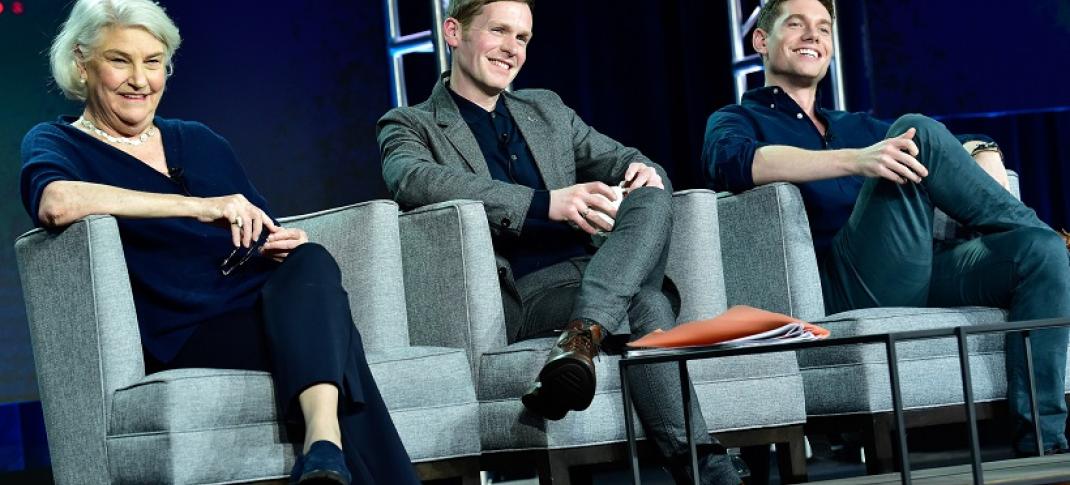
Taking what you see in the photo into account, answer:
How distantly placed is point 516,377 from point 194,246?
0.66 m

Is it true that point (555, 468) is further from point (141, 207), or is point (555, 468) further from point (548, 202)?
point (141, 207)

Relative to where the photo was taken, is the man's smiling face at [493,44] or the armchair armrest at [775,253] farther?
the man's smiling face at [493,44]

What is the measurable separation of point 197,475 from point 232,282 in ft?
1.40

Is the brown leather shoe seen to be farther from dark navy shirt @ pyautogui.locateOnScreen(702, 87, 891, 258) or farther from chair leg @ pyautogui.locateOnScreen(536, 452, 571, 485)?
dark navy shirt @ pyautogui.locateOnScreen(702, 87, 891, 258)

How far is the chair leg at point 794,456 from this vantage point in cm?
278

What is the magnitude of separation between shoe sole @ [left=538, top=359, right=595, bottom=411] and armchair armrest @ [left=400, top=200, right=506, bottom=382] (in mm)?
360

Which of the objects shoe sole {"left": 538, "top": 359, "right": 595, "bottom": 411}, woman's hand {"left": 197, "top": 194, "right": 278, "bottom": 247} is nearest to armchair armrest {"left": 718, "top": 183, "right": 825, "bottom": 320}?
shoe sole {"left": 538, "top": 359, "right": 595, "bottom": 411}

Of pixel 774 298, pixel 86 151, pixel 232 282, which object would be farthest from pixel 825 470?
pixel 86 151

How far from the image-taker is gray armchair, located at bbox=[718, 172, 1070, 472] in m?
2.78

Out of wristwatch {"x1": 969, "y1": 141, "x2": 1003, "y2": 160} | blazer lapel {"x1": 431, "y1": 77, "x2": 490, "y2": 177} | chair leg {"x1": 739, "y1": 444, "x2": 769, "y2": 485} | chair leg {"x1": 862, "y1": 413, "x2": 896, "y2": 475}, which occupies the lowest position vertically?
chair leg {"x1": 739, "y1": 444, "x2": 769, "y2": 485}

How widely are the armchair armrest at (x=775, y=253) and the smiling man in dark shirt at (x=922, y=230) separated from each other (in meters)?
0.07

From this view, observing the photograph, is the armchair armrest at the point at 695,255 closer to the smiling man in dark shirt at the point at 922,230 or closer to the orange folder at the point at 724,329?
the smiling man in dark shirt at the point at 922,230

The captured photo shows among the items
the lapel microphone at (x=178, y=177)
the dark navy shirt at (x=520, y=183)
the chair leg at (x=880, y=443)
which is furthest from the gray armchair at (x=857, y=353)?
→ the lapel microphone at (x=178, y=177)

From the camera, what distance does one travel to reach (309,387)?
2.22 meters
